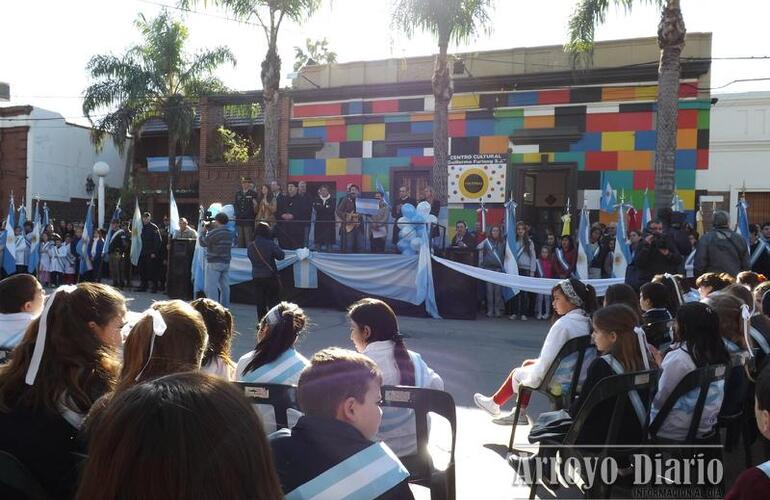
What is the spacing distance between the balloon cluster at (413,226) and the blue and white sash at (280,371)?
8684 mm

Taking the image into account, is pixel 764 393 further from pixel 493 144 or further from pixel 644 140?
pixel 493 144

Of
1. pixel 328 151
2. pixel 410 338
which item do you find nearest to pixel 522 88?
pixel 328 151

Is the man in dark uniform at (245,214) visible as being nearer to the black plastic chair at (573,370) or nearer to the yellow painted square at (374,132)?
the yellow painted square at (374,132)

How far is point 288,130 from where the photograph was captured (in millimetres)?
21156

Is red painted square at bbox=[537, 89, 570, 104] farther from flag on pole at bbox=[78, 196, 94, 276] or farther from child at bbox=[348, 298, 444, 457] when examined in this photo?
child at bbox=[348, 298, 444, 457]

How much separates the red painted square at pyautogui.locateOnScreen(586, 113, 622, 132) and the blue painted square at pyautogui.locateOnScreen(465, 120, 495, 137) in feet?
8.41

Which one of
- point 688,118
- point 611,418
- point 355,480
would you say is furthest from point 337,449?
point 688,118

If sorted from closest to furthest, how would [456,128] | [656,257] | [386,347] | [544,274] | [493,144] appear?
[386,347] → [656,257] → [544,274] → [493,144] → [456,128]

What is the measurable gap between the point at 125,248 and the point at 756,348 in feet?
49.5

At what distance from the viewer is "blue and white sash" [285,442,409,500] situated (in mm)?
1864

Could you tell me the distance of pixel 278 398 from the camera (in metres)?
3.01

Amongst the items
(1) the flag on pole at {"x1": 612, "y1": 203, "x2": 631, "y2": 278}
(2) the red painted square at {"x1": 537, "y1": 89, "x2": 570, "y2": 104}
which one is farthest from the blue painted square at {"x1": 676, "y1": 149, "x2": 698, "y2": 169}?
(1) the flag on pole at {"x1": 612, "y1": 203, "x2": 631, "y2": 278}

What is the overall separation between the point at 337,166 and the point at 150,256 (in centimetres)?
661

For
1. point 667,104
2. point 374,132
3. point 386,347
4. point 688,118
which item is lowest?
point 386,347
